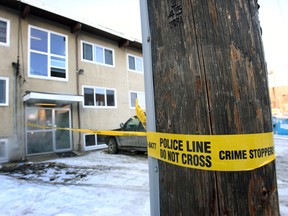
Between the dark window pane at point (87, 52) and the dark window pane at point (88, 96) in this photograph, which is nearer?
the dark window pane at point (88, 96)

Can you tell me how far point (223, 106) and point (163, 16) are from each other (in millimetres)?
482

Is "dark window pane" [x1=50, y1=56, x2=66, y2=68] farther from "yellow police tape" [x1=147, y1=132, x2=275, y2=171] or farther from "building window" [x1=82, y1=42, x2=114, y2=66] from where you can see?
"yellow police tape" [x1=147, y1=132, x2=275, y2=171]

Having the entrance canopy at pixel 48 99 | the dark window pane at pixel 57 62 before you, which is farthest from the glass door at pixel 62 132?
the dark window pane at pixel 57 62

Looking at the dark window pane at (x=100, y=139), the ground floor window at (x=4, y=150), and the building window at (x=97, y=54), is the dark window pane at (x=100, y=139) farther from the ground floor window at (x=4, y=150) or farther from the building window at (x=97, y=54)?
the ground floor window at (x=4, y=150)

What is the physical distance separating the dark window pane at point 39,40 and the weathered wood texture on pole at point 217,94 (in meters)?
10.3

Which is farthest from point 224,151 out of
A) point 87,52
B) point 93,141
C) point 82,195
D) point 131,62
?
point 131,62

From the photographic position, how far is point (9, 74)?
340 inches

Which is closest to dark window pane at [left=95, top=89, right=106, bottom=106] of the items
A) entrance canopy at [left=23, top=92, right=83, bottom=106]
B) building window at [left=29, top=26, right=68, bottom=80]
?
entrance canopy at [left=23, top=92, right=83, bottom=106]

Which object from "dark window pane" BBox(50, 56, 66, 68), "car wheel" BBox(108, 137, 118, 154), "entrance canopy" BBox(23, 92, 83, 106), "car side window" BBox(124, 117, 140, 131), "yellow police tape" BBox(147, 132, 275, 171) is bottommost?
"car wheel" BBox(108, 137, 118, 154)

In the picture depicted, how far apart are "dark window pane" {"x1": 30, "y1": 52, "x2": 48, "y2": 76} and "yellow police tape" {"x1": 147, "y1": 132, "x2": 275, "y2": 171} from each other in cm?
994

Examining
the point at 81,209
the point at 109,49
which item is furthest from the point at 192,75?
the point at 109,49

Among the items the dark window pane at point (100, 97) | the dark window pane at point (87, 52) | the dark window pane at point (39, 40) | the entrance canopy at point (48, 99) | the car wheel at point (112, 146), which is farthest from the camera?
the dark window pane at point (100, 97)

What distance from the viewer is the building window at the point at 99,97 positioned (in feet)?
36.3

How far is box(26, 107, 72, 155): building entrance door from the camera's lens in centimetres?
894
